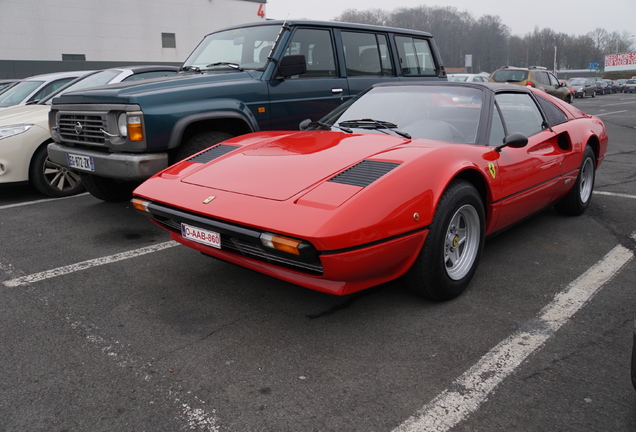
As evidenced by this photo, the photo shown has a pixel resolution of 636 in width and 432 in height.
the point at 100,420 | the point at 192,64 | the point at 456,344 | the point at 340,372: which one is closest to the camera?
the point at 100,420

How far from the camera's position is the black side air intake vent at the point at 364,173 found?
260cm

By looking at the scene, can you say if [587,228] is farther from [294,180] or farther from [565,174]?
[294,180]

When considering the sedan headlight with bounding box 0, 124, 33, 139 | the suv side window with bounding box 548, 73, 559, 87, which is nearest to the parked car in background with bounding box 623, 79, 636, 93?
the suv side window with bounding box 548, 73, 559, 87

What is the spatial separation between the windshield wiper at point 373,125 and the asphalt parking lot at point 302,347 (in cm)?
105

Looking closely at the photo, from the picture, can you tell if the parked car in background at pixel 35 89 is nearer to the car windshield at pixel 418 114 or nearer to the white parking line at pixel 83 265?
the white parking line at pixel 83 265

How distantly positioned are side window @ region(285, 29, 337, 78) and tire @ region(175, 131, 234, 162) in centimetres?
120

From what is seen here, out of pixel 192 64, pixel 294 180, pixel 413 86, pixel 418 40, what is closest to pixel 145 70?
pixel 192 64

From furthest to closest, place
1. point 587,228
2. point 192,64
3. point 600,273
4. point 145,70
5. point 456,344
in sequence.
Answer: point 145,70
point 192,64
point 587,228
point 600,273
point 456,344

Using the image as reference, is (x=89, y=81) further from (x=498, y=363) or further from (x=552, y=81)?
(x=552, y=81)

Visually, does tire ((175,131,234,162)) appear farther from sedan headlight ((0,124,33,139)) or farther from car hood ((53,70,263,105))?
sedan headlight ((0,124,33,139))

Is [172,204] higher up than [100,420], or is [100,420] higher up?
[172,204]

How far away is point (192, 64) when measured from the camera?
5.53 m

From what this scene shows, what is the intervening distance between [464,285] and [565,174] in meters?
1.76

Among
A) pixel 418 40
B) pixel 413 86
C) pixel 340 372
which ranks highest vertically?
pixel 418 40
